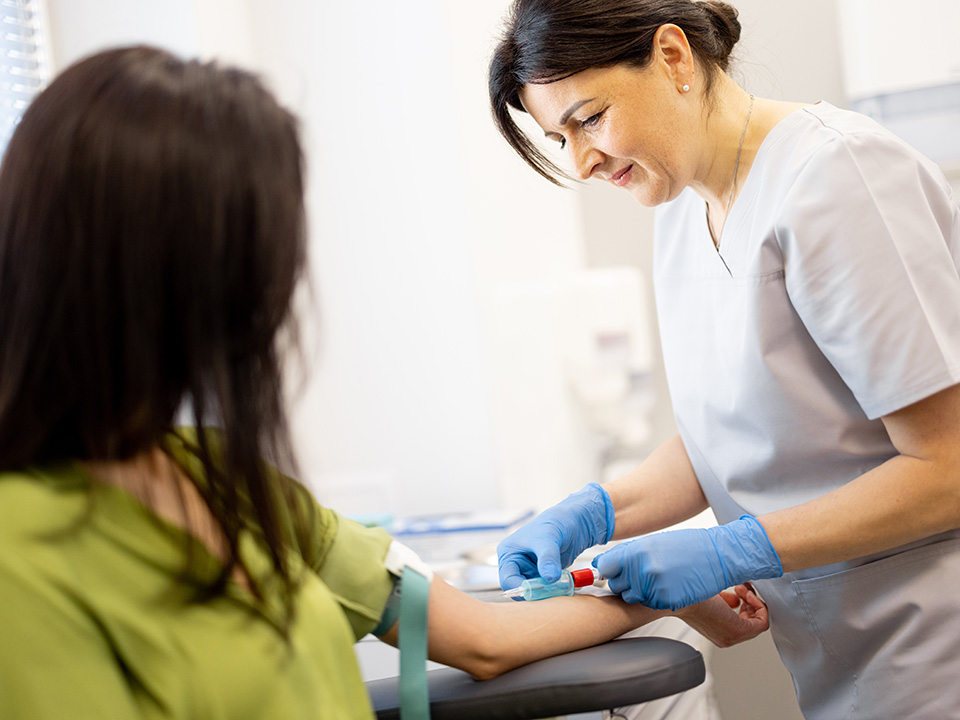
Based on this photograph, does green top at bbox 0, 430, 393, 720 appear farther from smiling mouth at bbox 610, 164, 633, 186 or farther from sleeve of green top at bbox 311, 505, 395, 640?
smiling mouth at bbox 610, 164, 633, 186

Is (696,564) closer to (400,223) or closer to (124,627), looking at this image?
(124,627)

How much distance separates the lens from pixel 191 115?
2.10 feet

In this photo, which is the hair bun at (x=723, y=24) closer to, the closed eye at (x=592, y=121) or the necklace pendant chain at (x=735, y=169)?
the necklace pendant chain at (x=735, y=169)

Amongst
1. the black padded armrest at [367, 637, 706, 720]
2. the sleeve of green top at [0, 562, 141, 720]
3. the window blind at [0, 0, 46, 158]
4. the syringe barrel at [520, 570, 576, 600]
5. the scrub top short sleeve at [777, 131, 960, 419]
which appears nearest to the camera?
the sleeve of green top at [0, 562, 141, 720]

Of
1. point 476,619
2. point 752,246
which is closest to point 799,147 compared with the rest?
point 752,246

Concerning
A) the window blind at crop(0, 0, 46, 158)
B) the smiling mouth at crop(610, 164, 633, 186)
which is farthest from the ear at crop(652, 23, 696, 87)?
the window blind at crop(0, 0, 46, 158)

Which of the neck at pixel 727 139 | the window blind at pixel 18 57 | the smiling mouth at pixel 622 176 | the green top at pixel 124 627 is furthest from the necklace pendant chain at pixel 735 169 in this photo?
the window blind at pixel 18 57

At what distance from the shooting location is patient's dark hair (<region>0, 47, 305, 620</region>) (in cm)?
61

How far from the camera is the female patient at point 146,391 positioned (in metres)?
0.61

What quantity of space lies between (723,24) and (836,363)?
0.51 metres

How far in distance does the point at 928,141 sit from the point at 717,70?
84 cm

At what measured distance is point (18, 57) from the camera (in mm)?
1990

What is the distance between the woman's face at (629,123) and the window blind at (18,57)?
1.40 metres

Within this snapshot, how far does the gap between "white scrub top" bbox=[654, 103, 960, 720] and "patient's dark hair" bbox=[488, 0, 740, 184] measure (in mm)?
176
